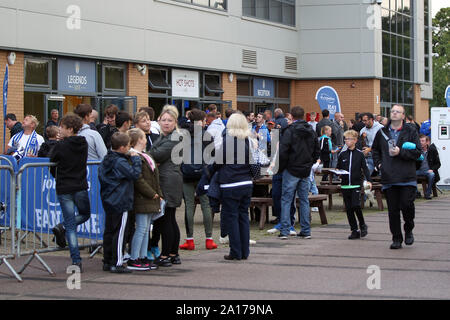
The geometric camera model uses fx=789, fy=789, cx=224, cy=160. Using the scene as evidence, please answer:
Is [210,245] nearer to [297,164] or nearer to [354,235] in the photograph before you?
[297,164]

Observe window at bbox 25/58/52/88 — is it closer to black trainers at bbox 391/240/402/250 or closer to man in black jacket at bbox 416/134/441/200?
man in black jacket at bbox 416/134/441/200

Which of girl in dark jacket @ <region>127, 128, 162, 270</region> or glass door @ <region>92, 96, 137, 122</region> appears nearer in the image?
girl in dark jacket @ <region>127, 128, 162, 270</region>

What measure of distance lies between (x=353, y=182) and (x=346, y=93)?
23277 millimetres

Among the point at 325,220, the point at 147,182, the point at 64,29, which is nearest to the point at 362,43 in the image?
the point at 64,29

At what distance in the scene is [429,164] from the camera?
65.7ft

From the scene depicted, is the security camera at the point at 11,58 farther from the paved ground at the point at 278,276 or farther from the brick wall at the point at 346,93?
the brick wall at the point at 346,93

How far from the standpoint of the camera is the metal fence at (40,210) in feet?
30.1

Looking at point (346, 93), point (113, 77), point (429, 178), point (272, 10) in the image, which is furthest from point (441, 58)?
point (429, 178)

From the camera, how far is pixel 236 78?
30.2 m

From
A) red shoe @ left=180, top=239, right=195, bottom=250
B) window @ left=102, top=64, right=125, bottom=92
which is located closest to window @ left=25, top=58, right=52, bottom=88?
window @ left=102, top=64, right=125, bottom=92

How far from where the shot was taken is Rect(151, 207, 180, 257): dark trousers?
967cm

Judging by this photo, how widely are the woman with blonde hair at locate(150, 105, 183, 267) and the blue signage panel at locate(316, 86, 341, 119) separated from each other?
14247 millimetres

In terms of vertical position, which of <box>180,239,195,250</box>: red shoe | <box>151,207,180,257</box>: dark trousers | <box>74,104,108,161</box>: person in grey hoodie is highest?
<box>74,104,108,161</box>: person in grey hoodie

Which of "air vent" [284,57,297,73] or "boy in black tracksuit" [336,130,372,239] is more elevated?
"air vent" [284,57,297,73]
